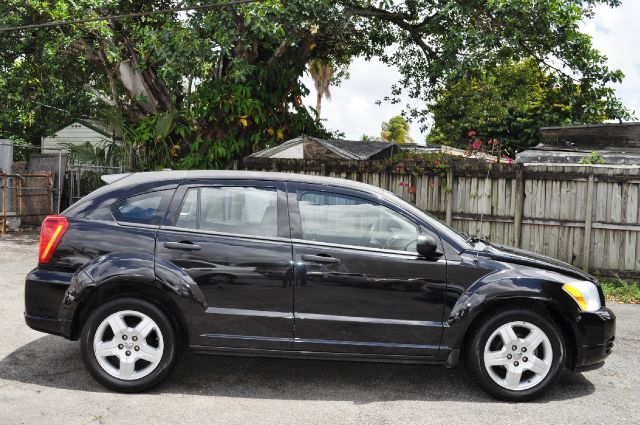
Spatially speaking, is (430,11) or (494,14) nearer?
(494,14)

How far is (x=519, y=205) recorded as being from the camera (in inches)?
408

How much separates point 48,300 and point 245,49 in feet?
33.7

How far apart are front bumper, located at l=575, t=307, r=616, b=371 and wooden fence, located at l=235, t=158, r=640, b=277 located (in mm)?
5556

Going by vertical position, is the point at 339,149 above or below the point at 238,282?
above

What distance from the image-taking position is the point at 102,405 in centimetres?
447

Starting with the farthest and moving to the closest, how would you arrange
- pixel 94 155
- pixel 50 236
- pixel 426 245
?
1. pixel 94 155
2. pixel 50 236
3. pixel 426 245

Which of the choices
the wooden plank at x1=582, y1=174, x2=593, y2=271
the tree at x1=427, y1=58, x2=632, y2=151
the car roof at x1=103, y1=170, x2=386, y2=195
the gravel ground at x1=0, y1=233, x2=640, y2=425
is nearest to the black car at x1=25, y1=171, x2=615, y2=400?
the gravel ground at x1=0, y1=233, x2=640, y2=425

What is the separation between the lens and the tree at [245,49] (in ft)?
42.4

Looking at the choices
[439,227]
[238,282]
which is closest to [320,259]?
[238,282]

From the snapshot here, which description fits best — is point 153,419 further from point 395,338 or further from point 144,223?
point 395,338

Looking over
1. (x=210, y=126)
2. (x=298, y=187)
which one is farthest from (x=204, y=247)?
(x=210, y=126)

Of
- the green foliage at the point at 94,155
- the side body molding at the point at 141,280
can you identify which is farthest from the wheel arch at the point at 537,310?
the green foliage at the point at 94,155

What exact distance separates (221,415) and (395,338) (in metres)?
1.36

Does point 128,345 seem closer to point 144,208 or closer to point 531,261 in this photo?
point 144,208
